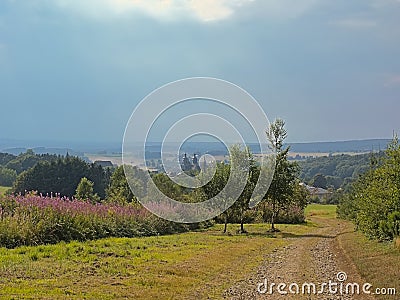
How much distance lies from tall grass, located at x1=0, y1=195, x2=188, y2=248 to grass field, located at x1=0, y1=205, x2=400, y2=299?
90 cm

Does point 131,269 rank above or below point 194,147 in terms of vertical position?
below

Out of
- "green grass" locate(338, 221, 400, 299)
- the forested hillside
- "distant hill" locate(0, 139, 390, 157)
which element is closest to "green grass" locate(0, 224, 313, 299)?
"green grass" locate(338, 221, 400, 299)

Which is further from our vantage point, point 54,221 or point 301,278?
point 54,221

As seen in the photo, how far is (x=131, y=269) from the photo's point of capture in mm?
12086

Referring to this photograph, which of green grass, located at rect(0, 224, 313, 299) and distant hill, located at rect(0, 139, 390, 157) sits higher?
distant hill, located at rect(0, 139, 390, 157)

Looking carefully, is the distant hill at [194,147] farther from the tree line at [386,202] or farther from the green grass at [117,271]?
the green grass at [117,271]

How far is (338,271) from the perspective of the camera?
45.6ft

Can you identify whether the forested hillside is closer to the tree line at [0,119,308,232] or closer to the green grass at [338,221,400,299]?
the tree line at [0,119,308,232]

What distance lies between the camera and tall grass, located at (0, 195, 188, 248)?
1484 cm

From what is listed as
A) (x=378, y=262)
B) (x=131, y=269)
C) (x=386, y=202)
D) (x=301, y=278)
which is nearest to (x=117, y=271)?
(x=131, y=269)

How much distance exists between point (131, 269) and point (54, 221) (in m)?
5.42

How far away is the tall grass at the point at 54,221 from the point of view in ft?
48.7

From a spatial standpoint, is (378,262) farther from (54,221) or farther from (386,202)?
(54,221)

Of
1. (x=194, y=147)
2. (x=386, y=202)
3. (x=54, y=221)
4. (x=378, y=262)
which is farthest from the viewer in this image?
(x=194, y=147)
